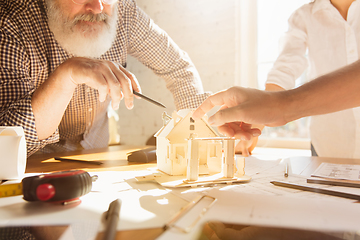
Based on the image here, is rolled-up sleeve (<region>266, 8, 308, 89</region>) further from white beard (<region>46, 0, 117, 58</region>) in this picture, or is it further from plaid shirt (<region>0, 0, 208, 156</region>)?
white beard (<region>46, 0, 117, 58</region>)

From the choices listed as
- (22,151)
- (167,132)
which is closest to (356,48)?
(167,132)

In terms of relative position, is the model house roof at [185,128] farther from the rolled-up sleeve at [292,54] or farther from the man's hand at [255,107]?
the rolled-up sleeve at [292,54]

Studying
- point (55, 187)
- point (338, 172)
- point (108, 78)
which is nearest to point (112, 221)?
point (55, 187)

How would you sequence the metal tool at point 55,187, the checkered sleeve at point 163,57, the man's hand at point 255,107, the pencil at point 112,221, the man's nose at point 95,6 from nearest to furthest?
1. the pencil at point 112,221
2. the metal tool at point 55,187
3. the man's hand at point 255,107
4. the man's nose at point 95,6
5. the checkered sleeve at point 163,57

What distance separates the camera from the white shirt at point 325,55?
114 centimetres

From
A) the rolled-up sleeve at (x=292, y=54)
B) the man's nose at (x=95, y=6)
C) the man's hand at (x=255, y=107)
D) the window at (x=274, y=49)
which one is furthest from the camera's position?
the window at (x=274, y=49)

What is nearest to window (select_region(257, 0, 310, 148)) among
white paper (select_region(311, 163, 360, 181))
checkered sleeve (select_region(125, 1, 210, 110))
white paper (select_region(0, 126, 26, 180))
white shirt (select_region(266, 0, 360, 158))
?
white shirt (select_region(266, 0, 360, 158))

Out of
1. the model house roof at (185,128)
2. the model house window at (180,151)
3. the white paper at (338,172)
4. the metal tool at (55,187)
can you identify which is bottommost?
the metal tool at (55,187)

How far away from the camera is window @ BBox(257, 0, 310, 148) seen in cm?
236

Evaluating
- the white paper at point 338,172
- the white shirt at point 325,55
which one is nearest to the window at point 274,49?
the white shirt at point 325,55

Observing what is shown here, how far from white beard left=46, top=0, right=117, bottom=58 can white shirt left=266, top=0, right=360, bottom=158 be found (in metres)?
0.84

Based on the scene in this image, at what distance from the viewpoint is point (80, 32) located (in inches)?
46.1

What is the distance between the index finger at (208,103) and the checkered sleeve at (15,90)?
25.0 inches

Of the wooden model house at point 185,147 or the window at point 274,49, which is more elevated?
the window at point 274,49
